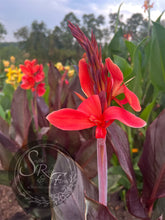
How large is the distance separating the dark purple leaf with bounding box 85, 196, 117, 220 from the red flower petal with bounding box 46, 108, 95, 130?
0.14 meters

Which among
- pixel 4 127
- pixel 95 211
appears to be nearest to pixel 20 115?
pixel 4 127

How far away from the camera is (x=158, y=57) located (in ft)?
2.12

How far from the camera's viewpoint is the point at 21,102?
771 mm

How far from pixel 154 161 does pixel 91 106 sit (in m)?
0.39

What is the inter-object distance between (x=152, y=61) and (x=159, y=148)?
299mm

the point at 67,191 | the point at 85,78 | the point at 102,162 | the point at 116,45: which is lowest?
the point at 67,191

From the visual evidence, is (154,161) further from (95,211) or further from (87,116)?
(87,116)

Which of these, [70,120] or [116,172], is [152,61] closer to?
[116,172]

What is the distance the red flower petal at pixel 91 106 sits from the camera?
20 cm

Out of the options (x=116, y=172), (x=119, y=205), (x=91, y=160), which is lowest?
(x=119, y=205)

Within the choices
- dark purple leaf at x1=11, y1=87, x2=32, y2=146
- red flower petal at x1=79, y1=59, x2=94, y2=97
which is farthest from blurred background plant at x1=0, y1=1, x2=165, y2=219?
red flower petal at x1=79, y1=59, x2=94, y2=97

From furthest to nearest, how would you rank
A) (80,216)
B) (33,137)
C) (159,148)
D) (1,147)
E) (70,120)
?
(33,137) → (1,147) → (159,148) → (80,216) → (70,120)

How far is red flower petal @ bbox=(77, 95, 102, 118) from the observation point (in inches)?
7.9

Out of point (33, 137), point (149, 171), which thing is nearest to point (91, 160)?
point (149, 171)
